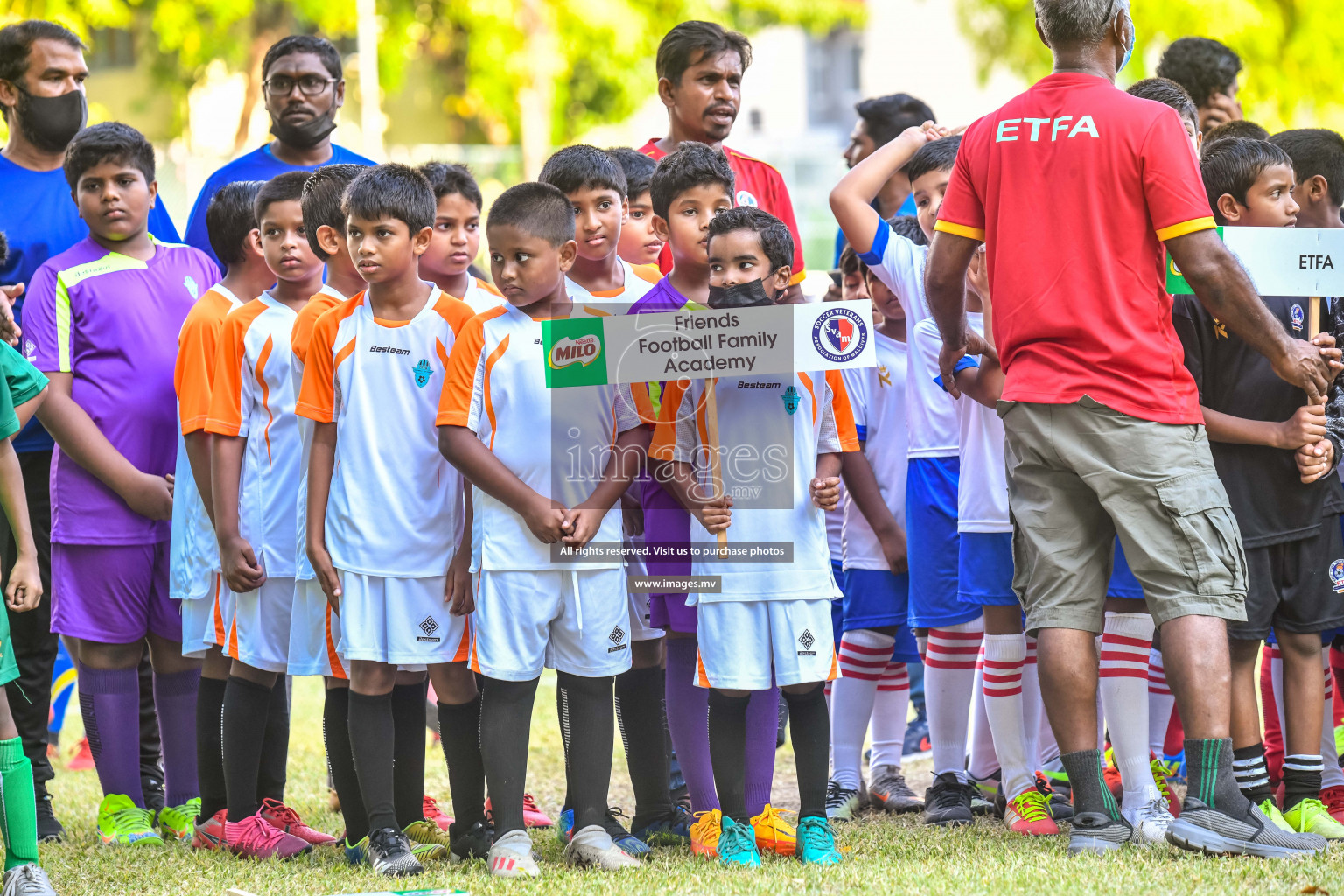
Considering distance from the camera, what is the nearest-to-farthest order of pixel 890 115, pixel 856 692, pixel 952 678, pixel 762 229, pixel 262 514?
pixel 762 229
pixel 262 514
pixel 952 678
pixel 856 692
pixel 890 115

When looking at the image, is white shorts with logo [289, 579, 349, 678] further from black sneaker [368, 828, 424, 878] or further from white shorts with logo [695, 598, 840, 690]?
white shorts with logo [695, 598, 840, 690]

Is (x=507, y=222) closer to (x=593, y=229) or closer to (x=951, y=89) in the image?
(x=593, y=229)

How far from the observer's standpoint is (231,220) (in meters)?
4.96

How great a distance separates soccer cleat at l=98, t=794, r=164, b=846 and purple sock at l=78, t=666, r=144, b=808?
0.05 meters

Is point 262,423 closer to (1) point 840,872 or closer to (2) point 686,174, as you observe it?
(2) point 686,174

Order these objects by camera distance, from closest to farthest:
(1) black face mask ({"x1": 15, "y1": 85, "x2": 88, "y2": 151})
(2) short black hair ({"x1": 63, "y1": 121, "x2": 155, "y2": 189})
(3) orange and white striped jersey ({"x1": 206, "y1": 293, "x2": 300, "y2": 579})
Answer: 1. (3) orange and white striped jersey ({"x1": 206, "y1": 293, "x2": 300, "y2": 579})
2. (2) short black hair ({"x1": 63, "y1": 121, "x2": 155, "y2": 189})
3. (1) black face mask ({"x1": 15, "y1": 85, "x2": 88, "y2": 151})

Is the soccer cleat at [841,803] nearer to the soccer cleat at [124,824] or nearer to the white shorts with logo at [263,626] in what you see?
the white shorts with logo at [263,626]

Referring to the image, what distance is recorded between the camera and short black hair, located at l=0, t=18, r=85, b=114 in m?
5.54

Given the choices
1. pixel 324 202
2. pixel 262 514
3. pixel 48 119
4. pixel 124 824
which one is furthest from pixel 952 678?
pixel 48 119

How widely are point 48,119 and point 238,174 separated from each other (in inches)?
28.2

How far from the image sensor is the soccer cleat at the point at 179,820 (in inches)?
191

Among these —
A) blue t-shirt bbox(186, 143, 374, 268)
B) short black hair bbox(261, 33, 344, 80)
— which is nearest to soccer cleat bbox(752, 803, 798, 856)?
blue t-shirt bbox(186, 143, 374, 268)

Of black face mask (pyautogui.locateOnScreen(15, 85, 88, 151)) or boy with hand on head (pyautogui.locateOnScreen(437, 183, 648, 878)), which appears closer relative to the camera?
boy with hand on head (pyautogui.locateOnScreen(437, 183, 648, 878))

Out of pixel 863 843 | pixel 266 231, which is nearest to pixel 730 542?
pixel 863 843
